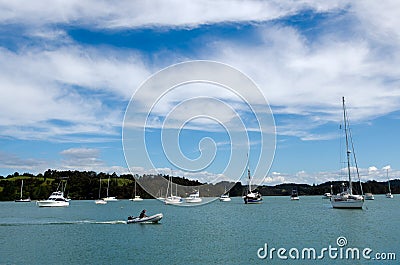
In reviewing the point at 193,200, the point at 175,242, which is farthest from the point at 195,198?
the point at 175,242

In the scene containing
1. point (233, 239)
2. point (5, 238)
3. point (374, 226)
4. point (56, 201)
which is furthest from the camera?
point (56, 201)


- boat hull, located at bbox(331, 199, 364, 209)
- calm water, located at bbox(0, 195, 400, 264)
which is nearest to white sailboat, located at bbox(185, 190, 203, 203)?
boat hull, located at bbox(331, 199, 364, 209)

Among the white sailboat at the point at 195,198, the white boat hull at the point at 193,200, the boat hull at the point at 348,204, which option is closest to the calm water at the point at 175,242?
the boat hull at the point at 348,204

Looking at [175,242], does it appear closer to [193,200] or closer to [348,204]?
[348,204]

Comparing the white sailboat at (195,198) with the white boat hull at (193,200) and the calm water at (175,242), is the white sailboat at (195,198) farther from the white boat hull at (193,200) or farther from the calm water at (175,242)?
the calm water at (175,242)

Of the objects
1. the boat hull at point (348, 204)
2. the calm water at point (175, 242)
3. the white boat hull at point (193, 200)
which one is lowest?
the calm water at point (175, 242)

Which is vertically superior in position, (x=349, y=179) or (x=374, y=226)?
(x=349, y=179)

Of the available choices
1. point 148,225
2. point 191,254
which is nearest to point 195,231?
point 148,225

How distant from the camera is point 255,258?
41000 millimetres

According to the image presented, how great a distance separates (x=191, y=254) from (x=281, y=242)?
11.8 meters

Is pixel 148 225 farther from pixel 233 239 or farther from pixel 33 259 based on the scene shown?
pixel 33 259

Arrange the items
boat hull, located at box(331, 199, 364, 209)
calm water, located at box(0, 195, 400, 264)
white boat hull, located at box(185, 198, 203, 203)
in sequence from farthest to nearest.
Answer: white boat hull, located at box(185, 198, 203, 203) → boat hull, located at box(331, 199, 364, 209) → calm water, located at box(0, 195, 400, 264)

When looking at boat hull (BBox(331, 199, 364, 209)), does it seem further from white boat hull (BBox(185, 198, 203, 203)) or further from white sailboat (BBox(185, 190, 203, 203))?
white sailboat (BBox(185, 190, 203, 203))

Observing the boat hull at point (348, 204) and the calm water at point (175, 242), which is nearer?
the calm water at point (175, 242)
